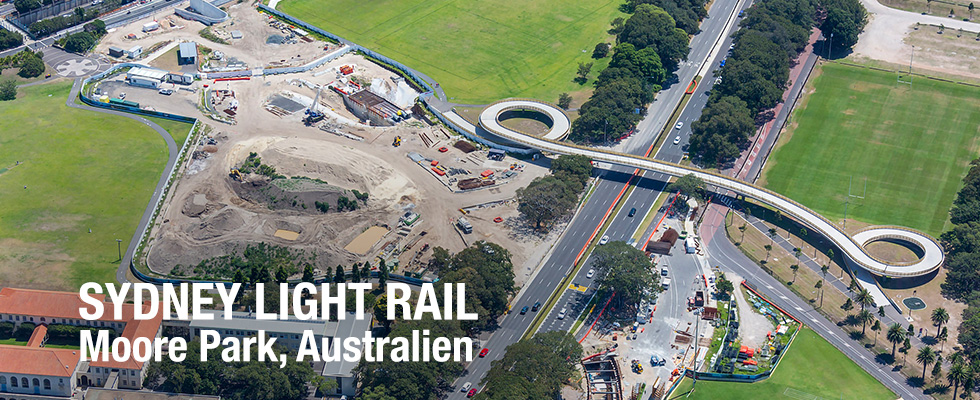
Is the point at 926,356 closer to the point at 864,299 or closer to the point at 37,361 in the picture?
the point at 864,299

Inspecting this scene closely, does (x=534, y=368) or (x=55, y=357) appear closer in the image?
(x=534, y=368)

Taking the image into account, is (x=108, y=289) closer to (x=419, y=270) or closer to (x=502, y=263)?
(x=419, y=270)

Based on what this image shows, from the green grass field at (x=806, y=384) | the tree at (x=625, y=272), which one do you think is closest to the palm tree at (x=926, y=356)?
the green grass field at (x=806, y=384)

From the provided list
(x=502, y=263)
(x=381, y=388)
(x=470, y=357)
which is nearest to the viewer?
(x=381, y=388)

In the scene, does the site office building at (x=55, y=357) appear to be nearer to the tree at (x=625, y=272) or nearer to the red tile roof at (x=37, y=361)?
the red tile roof at (x=37, y=361)

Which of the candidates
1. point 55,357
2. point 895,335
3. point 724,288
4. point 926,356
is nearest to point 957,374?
point 926,356

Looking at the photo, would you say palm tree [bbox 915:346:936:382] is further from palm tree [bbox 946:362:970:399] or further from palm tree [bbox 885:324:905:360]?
palm tree [bbox 885:324:905:360]

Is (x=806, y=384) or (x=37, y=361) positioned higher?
(x=806, y=384)

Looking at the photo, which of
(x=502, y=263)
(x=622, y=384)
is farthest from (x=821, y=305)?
(x=502, y=263)
